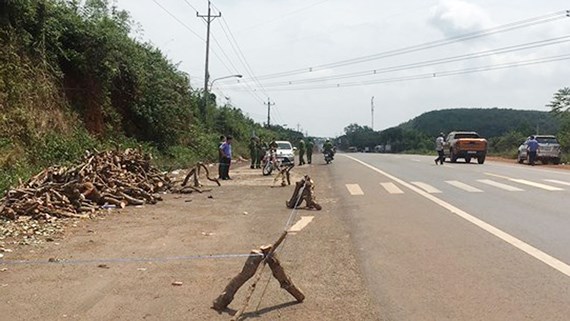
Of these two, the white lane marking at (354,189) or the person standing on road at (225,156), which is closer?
the white lane marking at (354,189)

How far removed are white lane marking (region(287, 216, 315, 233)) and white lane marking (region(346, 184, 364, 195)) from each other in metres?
5.28

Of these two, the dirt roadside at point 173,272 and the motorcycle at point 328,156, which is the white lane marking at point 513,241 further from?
the motorcycle at point 328,156

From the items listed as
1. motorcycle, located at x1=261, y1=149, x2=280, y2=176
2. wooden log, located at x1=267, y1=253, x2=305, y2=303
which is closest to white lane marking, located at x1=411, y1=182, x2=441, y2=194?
motorcycle, located at x1=261, y1=149, x2=280, y2=176

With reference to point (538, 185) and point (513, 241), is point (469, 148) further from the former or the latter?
point (513, 241)

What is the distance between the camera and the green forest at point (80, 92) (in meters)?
17.9

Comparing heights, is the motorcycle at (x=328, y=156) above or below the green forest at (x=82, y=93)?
below

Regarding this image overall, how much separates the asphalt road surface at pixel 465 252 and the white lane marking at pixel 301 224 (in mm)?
821

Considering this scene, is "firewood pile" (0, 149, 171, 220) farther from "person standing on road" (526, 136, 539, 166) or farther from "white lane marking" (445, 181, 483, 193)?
"person standing on road" (526, 136, 539, 166)

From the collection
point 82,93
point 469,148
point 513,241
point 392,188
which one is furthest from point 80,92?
point 469,148

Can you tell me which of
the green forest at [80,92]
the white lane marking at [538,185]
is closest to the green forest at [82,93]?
the green forest at [80,92]

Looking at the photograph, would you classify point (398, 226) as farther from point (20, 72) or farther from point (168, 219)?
point (20, 72)

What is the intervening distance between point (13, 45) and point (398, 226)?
14346 mm

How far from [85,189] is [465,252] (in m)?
8.22

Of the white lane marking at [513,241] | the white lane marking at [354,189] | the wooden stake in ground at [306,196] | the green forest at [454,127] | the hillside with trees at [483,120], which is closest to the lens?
the white lane marking at [513,241]
